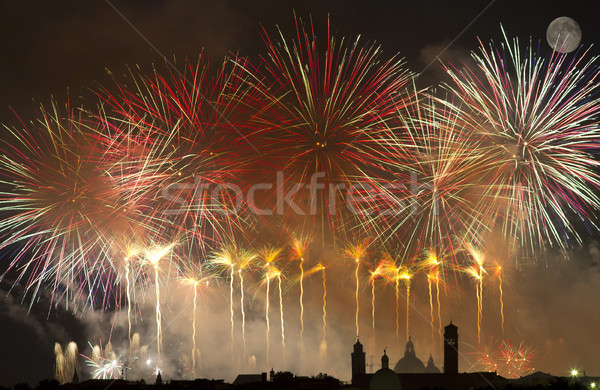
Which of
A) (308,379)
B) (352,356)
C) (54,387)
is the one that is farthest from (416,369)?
(54,387)

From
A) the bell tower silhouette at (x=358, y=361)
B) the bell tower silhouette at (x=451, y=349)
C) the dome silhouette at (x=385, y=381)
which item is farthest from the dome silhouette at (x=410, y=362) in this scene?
the dome silhouette at (x=385, y=381)

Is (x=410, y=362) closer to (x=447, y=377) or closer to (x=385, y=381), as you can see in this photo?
(x=447, y=377)

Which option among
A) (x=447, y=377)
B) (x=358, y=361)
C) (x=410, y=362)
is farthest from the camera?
(x=410, y=362)

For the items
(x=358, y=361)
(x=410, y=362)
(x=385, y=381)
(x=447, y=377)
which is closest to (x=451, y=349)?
(x=447, y=377)

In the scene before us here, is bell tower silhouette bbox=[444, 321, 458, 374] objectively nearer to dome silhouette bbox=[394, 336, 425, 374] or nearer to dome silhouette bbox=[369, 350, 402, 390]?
dome silhouette bbox=[369, 350, 402, 390]

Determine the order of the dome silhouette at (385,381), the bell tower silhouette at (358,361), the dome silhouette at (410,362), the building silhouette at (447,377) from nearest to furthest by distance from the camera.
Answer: the dome silhouette at (385,381), the building silhouette at (447,377), the bell tower silhouette at (358,361), the dome silhouette at (410,362)

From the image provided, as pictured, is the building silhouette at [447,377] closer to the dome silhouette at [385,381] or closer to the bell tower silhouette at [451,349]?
the bell tower silhouette at [451,349]

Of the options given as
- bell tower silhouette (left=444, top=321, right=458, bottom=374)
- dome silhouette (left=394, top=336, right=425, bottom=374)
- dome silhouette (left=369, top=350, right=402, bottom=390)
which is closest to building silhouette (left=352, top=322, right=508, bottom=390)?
bell tower silhouette (left=444, top=321, right=458, bottom=374)
